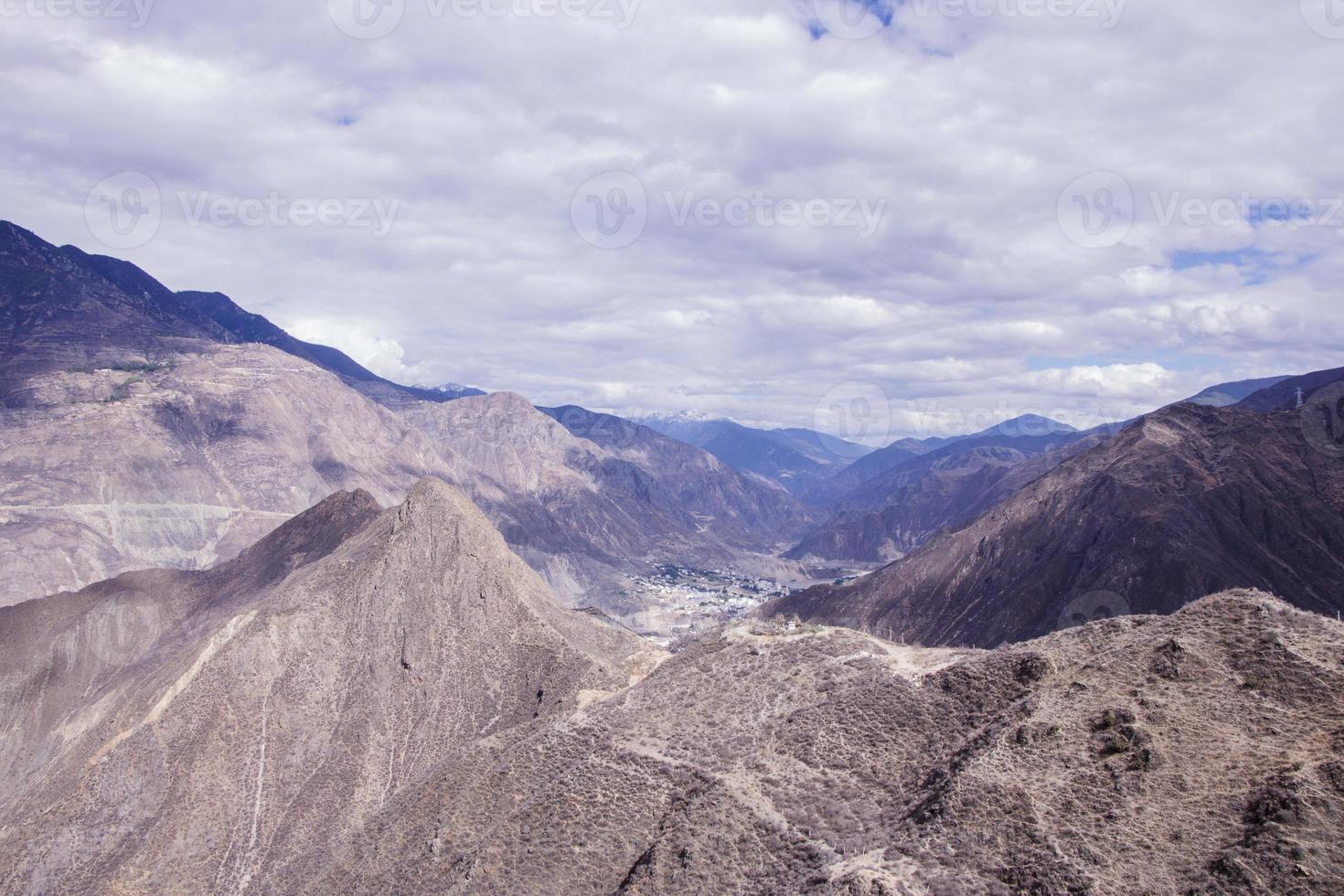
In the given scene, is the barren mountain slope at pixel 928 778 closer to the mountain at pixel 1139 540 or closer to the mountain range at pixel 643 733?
the mountain range at pixel 643 733

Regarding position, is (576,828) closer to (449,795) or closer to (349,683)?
(449,795)

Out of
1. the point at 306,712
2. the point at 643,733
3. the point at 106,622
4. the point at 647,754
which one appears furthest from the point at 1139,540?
the point at 106,622

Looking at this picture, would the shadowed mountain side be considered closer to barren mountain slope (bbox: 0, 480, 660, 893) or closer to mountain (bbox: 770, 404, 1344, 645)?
barren mountain slope (bbox: 0, 480, 660, 893)

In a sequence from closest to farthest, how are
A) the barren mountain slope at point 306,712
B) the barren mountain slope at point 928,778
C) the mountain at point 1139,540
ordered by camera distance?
the barren mountain slope at point 928,778 < the barren mountain slope at point 306,712 < the mountain at point 1139,540

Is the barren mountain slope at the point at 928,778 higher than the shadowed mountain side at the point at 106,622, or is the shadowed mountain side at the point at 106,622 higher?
the barren mountain slope at the point at 928,778

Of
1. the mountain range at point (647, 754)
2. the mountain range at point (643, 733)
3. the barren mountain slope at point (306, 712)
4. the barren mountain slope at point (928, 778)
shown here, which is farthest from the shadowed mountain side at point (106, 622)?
the barren mountain slope at point (928, 778)

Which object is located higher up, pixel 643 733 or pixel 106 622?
pixel 643 733

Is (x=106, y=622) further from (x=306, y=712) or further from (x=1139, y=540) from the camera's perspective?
(x=1139, y=540)
